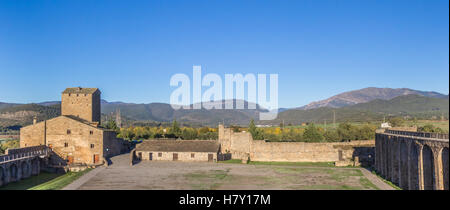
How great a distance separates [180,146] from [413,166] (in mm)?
30913

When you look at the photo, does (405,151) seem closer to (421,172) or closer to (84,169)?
(421,172)

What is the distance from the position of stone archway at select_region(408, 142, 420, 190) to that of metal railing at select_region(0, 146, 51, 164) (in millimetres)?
34253

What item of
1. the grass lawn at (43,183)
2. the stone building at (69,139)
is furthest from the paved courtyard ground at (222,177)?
the stone building at (69,139)

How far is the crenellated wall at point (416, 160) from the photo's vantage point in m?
23.2

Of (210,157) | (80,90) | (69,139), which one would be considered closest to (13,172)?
(69,139)

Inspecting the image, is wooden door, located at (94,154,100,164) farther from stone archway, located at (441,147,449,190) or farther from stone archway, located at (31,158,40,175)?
stone archway, located at (441,147,449,190)

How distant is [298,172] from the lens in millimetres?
39688

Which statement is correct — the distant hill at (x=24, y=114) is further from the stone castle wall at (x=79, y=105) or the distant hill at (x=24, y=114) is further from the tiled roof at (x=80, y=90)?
the stone castle wall at (x=79, y=105)

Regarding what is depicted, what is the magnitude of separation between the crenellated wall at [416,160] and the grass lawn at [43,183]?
2835 cm

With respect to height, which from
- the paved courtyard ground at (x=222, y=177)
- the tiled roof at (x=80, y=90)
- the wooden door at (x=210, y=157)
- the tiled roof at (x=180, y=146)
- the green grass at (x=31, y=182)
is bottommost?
the green grass at (x=31, y=182)

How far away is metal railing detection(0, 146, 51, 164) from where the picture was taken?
107 ft
